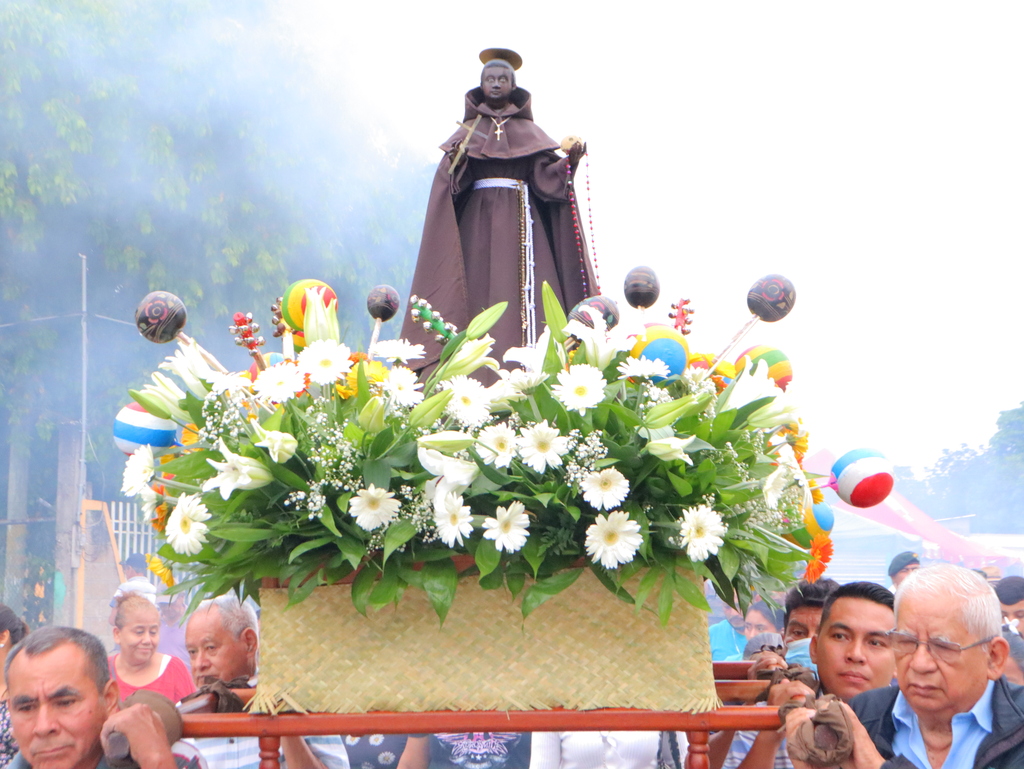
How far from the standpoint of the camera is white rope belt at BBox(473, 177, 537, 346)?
3.26m

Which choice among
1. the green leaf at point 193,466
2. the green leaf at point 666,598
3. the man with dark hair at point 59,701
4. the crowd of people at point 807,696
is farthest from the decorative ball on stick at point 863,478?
the man with dark hair at point 59,701

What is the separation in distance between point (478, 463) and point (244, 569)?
1.57 feet

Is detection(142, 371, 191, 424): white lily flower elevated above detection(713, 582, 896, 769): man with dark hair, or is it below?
above

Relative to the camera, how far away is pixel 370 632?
193 centimetres

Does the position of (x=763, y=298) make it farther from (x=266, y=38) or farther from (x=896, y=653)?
(x=266, y=38)

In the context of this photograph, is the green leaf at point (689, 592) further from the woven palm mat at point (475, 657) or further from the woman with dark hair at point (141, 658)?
the woman with dark hair at point (141, 658)

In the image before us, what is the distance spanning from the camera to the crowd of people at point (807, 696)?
6.52 feet

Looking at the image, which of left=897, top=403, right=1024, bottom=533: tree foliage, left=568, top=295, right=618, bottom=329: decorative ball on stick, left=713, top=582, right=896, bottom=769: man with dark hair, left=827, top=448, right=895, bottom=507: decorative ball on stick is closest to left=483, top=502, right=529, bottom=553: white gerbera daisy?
left=568, top=295, right=618, bottom=329: decorative ball on stick

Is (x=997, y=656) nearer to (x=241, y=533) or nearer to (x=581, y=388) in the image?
(x=581, y=388)

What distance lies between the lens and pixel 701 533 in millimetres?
1822

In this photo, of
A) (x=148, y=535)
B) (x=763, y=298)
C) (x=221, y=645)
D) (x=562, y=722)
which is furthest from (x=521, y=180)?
(x=148, y=535)

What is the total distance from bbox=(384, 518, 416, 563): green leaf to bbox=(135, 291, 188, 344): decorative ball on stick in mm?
671

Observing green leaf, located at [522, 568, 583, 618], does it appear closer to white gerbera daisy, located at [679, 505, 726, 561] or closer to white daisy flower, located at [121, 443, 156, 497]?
white gerbera daisy, located at [679, 505, 726, 561]

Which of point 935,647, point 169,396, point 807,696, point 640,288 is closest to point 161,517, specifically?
point 169,396
